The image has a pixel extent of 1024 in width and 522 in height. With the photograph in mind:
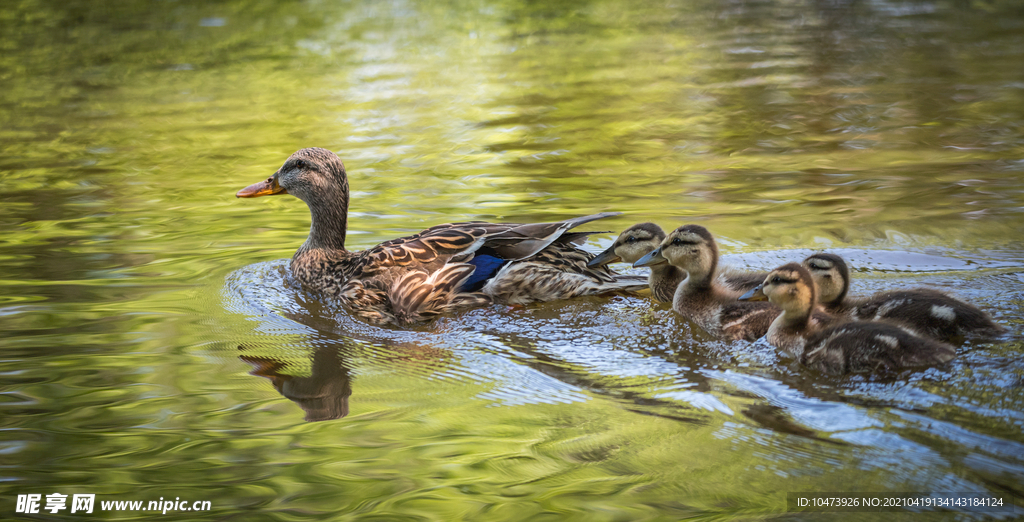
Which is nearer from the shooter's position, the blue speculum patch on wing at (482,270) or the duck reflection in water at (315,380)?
the duck reflection in water at (315,380)

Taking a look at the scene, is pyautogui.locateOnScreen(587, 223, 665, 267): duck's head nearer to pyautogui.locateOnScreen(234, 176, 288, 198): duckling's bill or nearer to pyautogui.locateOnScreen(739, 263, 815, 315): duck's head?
pyautogui.locateOnScreen(739, 263, 815, 315): duck's head

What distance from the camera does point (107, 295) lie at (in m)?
6.07

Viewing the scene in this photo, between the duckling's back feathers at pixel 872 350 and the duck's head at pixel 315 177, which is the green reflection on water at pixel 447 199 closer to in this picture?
the duckling's back feathers at pixel 872 350

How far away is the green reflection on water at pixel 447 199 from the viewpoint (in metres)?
3.59

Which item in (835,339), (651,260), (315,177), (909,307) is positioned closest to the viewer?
(835,339)

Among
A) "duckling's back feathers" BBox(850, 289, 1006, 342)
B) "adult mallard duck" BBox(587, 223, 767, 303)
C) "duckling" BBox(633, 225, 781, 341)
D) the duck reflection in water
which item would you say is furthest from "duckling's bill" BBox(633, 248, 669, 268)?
the duck reflection in water

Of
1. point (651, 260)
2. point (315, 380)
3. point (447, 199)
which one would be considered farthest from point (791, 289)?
point (447, 199)

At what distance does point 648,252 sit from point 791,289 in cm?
132

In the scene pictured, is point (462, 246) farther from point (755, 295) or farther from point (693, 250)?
point (755, 295)

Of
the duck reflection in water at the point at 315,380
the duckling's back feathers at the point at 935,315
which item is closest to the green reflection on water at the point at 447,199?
the duck reflection in water at the point at 315,380

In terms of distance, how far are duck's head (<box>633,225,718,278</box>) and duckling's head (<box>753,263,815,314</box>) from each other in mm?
662

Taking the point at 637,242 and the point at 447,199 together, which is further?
the point at 447,199

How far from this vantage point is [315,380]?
4613 mm

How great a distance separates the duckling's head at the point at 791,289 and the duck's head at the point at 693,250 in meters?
0.66
